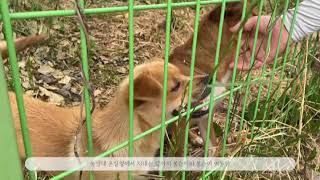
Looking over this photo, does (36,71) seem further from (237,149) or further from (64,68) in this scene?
(237,149)

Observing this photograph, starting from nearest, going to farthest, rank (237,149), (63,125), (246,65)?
(237,149) → (63,125) → (246,65)

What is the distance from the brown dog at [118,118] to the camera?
1.60 metres

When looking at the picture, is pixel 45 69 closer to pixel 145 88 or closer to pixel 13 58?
pixel 145 88

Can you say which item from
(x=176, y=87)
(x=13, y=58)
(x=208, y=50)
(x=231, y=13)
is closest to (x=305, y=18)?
(x=231, y=13)

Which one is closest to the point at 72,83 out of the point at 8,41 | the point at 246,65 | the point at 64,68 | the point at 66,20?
the point at 64,68

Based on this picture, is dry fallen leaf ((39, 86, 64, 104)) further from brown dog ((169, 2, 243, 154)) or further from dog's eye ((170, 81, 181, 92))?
dog's eye ((170, 81, 181, 92))

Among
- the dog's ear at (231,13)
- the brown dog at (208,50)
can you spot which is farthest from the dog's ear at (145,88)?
the dog's ear at (231,13)

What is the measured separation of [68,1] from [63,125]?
2106 millimetres

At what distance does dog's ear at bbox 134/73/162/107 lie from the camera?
1550 millimetres

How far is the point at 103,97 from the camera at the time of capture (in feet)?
9.09

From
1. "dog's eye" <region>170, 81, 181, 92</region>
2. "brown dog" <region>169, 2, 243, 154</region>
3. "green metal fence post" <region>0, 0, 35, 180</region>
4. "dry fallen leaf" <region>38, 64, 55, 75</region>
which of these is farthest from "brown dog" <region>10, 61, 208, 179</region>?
"dry fallen leaf" <region>38, 64, 55, 75</region>

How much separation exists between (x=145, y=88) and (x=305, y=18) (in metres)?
1.08

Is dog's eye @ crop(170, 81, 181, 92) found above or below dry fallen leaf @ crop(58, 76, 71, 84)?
above

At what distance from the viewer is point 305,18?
2.09 meters
